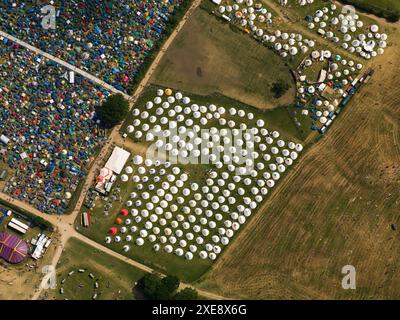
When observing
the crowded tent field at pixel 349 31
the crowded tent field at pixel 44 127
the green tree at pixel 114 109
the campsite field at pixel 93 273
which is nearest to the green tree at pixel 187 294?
the campsite field at pixel 93 273

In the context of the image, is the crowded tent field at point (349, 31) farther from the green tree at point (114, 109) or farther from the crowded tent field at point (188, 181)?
the green tree at point (114, 109)

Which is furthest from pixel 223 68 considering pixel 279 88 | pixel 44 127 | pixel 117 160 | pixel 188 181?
pixel 44 127

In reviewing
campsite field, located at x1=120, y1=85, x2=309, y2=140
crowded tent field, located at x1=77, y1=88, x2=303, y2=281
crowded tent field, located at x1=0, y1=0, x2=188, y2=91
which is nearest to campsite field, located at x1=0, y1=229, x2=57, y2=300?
crowded tent field, located at x1=77, y1=88, x2=303, y2=281

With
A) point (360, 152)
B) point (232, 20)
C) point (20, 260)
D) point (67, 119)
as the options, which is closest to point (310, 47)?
→ point (232, 20)

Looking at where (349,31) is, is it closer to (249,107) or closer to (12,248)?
(249,107)

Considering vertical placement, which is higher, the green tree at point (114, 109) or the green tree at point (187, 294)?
the green tree at point (114, 109)

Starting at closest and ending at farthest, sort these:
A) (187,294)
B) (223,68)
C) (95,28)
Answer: (187,294) → (223,68) → (95,28)
